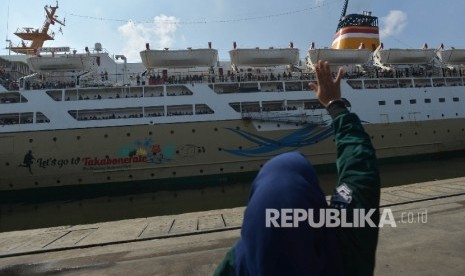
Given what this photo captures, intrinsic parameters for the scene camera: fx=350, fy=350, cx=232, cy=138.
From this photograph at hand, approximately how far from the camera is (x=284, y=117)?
1816 centimetres

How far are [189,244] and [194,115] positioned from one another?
41.7 feet

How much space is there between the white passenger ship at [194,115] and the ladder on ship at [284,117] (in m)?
0.06

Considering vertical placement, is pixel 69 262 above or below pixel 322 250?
below

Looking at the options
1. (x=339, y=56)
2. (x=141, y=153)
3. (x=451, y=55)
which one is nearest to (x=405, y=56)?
(x=451, y=55)

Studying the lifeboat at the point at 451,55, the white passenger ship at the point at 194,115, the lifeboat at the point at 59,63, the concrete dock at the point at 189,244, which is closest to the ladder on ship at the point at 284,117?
the white passenger ship at the point at 194,115

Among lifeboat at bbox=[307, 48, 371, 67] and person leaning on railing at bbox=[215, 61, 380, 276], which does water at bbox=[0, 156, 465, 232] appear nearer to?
lifeboat at bbox=[307, 48, 371, 67]

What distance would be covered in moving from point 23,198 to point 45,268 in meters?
12.9

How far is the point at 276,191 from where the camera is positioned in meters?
1.00

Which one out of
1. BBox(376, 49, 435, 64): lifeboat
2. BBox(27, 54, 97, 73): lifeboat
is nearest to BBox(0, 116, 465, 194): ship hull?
BBox(27, 54, 97, 73): lifeboat

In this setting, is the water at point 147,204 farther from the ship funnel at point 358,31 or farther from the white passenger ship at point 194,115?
the ship funnel at point 358,31

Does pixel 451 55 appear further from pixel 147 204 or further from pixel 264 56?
pixel 147 204

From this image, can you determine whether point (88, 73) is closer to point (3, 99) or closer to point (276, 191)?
point (3, 99)

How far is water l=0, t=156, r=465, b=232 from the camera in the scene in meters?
11.9

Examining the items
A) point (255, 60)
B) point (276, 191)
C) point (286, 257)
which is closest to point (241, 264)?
point (286, 257)
